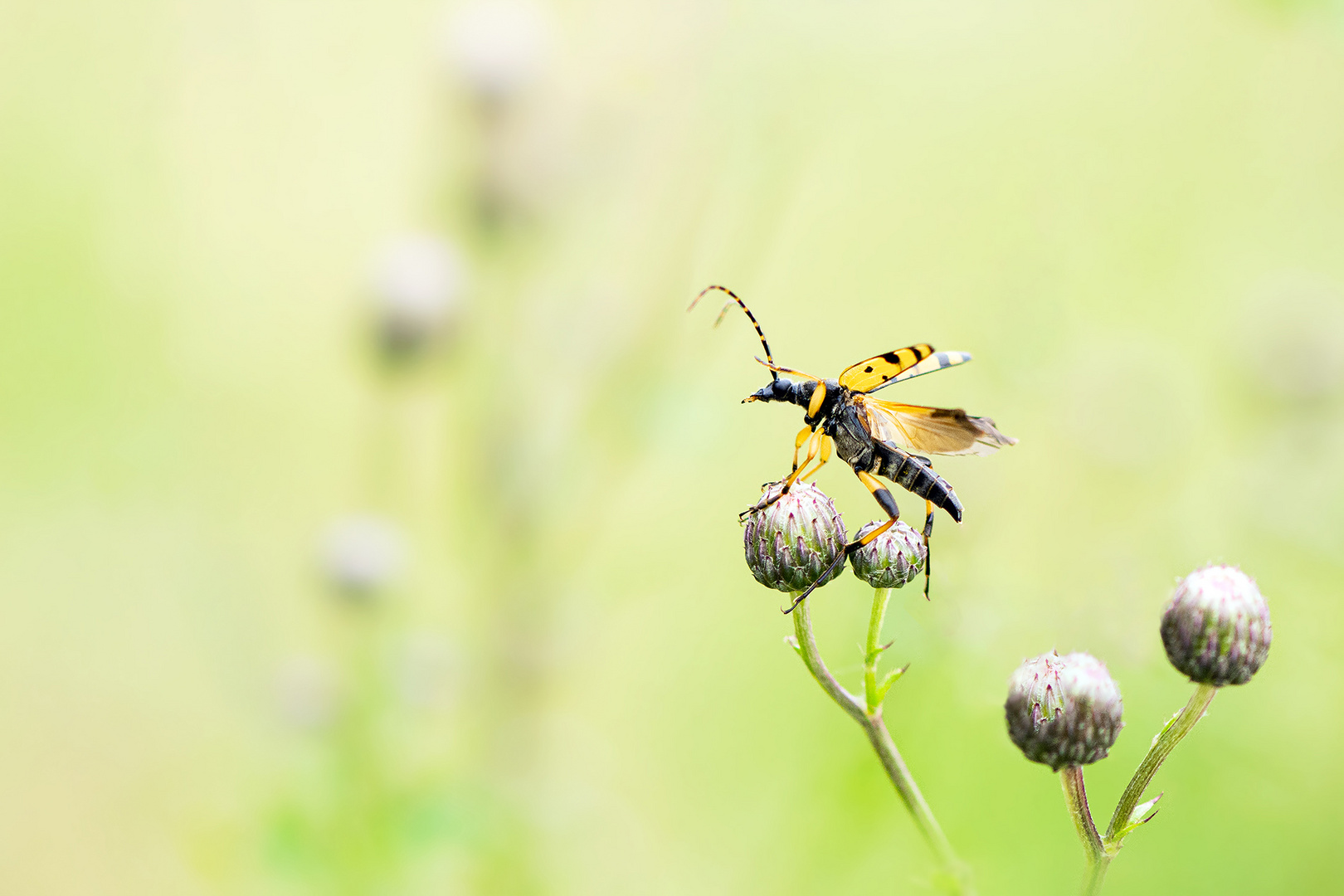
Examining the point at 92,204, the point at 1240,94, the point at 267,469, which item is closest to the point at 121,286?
the point at 92,204

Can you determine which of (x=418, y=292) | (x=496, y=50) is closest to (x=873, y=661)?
(x=418, y=292)

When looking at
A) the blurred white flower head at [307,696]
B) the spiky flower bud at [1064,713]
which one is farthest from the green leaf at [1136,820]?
the blurred white flower head at [307,696]

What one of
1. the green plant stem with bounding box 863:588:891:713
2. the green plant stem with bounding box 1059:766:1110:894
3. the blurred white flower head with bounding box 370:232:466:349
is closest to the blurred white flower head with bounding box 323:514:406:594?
the blurred white flower head with bounding box 370:232:466:349

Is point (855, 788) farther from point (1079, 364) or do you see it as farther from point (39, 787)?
point (39, 787)

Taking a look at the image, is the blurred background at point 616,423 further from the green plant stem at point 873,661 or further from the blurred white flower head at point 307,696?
the green plant stem at point 873,661

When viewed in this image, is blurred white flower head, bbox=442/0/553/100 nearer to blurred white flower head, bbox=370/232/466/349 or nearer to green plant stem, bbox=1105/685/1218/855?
blurred white flower head, bbox=370/232/466/349

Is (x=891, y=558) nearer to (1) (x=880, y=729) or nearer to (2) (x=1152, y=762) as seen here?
(1) (x=880, y=729)
